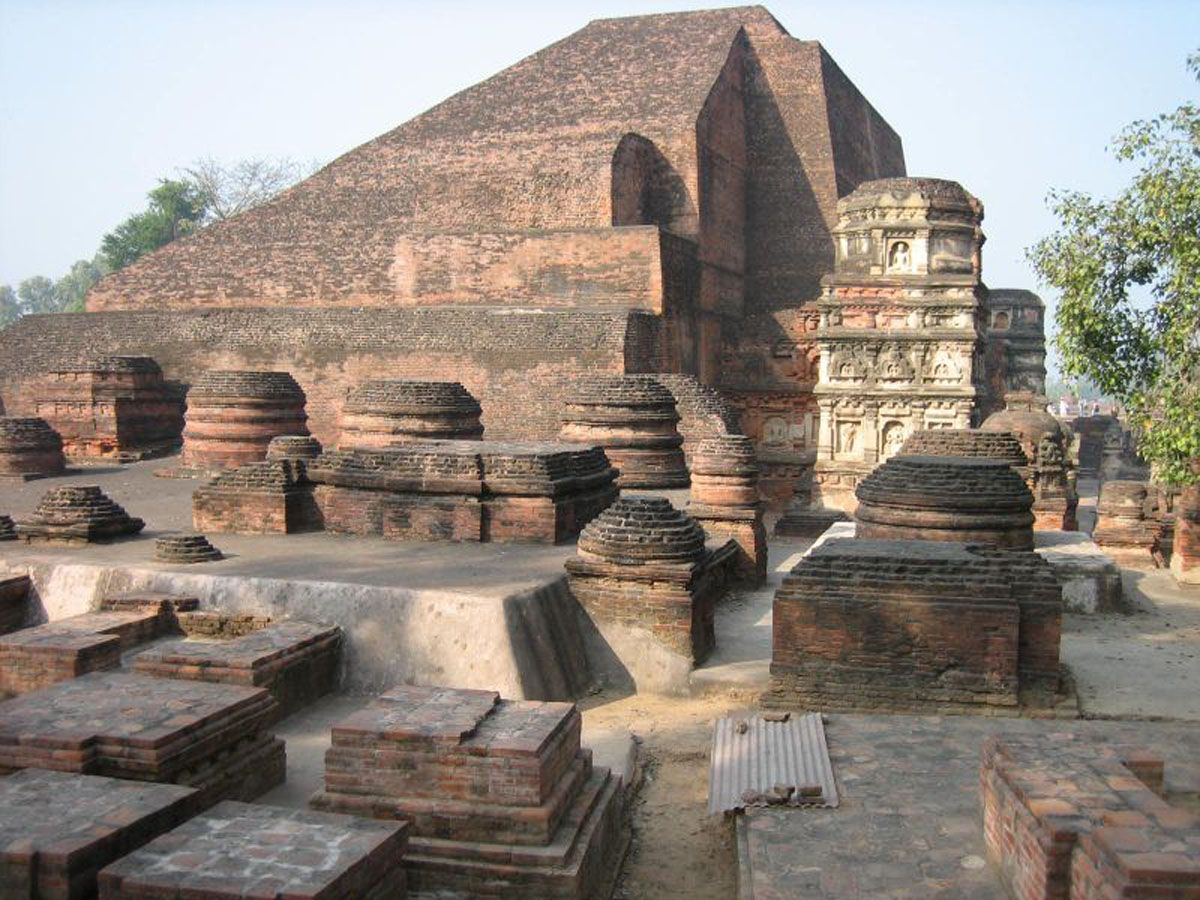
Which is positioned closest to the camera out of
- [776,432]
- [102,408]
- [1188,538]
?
[1188,538]

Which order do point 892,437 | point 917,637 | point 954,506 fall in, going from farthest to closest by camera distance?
point 892,437 → point 954,506 → point 917,637

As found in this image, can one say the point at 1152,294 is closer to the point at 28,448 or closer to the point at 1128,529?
the point at 1128,529

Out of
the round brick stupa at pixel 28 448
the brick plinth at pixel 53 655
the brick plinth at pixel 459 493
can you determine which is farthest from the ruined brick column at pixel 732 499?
the round brick stupa at pixel 28 448

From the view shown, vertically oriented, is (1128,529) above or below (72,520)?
below

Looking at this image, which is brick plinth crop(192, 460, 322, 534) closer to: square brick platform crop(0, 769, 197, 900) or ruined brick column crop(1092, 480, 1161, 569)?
square brick platform crop(0, 769, 197, 900)

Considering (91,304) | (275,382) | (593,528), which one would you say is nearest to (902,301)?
(275,382)

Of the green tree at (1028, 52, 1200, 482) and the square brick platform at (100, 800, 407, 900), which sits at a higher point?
the green tree at (1028, 52, 1200, 482)

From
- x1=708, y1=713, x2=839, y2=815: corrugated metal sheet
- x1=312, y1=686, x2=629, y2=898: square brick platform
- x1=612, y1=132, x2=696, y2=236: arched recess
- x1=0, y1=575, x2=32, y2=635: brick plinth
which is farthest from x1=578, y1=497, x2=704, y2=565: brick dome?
x1=612, y1=132, x2=696, y2=236: arched recess

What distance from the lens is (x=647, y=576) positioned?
283 inches

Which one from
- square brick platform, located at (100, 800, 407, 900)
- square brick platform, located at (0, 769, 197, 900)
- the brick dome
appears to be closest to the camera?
square brick platform, located at (100, 800, 407, 900)

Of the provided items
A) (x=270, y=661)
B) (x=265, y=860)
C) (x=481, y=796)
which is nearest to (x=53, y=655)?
(x=270, y=661)

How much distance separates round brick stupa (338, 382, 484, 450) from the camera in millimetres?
11836

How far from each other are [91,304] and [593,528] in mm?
16638

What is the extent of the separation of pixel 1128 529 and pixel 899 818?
381 inches
